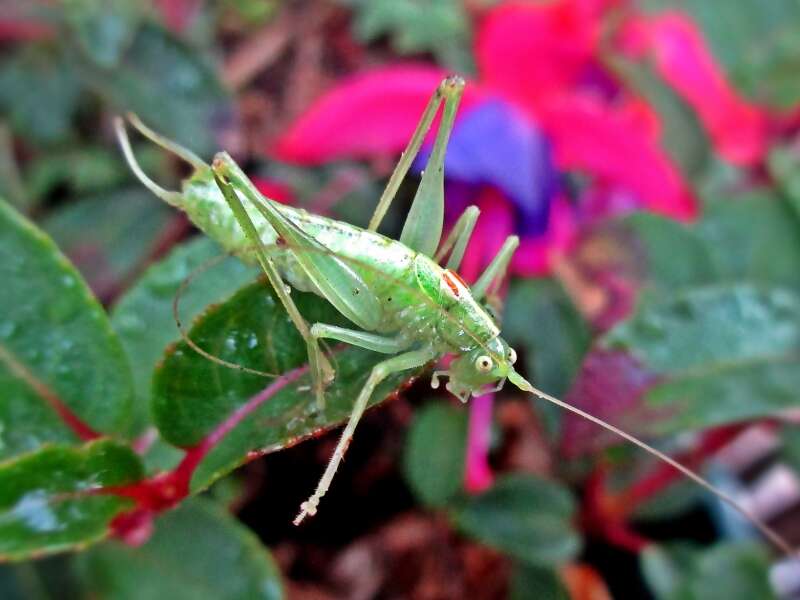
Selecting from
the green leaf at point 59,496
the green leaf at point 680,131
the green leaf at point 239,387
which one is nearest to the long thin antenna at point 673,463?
the green leaf at point 239,387

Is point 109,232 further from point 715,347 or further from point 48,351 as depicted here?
point 715,347

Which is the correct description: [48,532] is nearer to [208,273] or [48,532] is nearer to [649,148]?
[208,273]

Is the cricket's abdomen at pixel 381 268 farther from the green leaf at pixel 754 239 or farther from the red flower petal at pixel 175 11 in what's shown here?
the red flower petal at pixel 175 11

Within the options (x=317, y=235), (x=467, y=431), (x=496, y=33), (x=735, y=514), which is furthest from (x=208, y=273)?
(x=735, y=514)

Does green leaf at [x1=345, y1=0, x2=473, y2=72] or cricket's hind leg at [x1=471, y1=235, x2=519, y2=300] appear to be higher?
green leaf at [x1=345, y1=0, x2=473, y2=72]

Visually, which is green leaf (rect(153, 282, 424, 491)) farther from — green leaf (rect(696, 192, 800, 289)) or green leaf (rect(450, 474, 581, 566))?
green leaf (rect(696, 192, 800, 289))

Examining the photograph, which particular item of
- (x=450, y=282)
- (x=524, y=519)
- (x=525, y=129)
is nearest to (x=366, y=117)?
(x=525, y=129)

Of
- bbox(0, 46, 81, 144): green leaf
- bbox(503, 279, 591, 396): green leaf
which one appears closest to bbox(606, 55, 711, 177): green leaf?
bbox(503, 279, 591, 396): green leaf
